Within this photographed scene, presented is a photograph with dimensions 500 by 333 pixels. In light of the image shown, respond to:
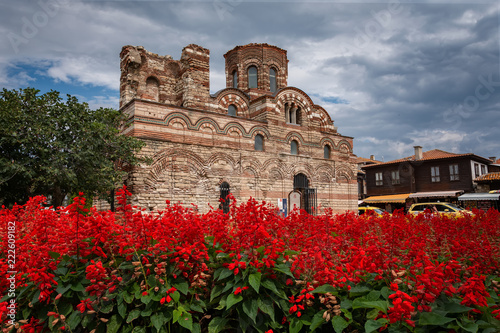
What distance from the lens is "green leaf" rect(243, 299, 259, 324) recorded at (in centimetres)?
272

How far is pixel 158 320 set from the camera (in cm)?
275

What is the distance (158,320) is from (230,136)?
48.2 ft

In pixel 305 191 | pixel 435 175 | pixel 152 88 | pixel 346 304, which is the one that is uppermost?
pixel 152 88

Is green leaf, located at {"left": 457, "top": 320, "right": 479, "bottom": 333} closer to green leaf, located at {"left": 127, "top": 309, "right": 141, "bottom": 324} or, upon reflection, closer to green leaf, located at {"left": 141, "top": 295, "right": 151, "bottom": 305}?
green leaf, located at {"left": 141, "top": 295, "right": 151, "bottom": 305}

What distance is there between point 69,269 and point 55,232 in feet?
2.74

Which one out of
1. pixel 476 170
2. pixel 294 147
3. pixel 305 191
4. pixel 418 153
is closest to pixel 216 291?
pixel 305 191

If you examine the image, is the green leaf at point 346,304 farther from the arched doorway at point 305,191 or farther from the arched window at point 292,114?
the arched window at point 292,114

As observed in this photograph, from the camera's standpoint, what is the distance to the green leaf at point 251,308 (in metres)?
2.72

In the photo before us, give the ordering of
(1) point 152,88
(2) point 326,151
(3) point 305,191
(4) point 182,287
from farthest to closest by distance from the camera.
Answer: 1. (2) point 326,151
2. (3) point 305,191
3. (1) point 152,88
4. (4) point 182,287

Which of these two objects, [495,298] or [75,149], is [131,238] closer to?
[495,298]

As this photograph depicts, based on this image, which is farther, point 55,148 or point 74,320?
point 55,148

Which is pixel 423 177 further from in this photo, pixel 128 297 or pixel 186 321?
pixel 128 297

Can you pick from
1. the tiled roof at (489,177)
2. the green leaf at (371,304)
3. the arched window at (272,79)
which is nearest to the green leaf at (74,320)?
the green leaf at (371,304)

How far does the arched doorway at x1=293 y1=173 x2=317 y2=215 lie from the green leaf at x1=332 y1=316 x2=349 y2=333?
54.9ft
